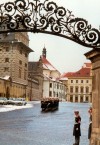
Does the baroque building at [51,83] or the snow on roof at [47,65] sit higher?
the snow on roof at [47,65]

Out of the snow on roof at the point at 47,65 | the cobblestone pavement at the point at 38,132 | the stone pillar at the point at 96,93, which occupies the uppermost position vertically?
the snow on roof at the point at 47,65

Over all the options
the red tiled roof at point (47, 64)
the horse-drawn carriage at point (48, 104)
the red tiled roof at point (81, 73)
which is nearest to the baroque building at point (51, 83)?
the red tiled roof at point (47, 64)

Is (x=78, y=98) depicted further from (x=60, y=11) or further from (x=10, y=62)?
(x=60, y=11)

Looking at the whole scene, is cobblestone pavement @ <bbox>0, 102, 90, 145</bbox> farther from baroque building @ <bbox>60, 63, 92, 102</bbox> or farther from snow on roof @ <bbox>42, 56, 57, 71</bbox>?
baroque building @ <bbox>60, 63, 92, 102</bbox>

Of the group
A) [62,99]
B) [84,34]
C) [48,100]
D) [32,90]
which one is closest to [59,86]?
[62,99]

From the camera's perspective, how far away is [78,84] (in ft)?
568

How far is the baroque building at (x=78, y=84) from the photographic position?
6786 inches

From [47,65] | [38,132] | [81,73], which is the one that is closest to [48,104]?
[38,132]

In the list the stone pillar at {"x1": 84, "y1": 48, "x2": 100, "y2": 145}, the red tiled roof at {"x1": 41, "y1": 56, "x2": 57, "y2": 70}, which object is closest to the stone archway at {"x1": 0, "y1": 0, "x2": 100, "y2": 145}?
the stone pillar at {"x1": 84, "y1": 48, "x2": 100, "y2": 145}

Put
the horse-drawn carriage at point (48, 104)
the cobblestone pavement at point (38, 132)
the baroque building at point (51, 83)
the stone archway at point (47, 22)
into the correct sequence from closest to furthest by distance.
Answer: the stone archway at point (47, 22)
the cobblestone pavement at point (38, 132)
the horse-drawn carriage at point (48, 104)
the baroque building at point (51, 83)

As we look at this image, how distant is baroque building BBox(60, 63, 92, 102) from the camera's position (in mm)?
172375

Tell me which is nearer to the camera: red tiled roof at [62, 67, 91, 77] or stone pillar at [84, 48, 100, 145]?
stone pillar at [84, 48, 100, 145]

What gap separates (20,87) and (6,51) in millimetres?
8796

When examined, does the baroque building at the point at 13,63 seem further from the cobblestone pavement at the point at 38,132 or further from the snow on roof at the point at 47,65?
the snow on roof at the point at 47,65
